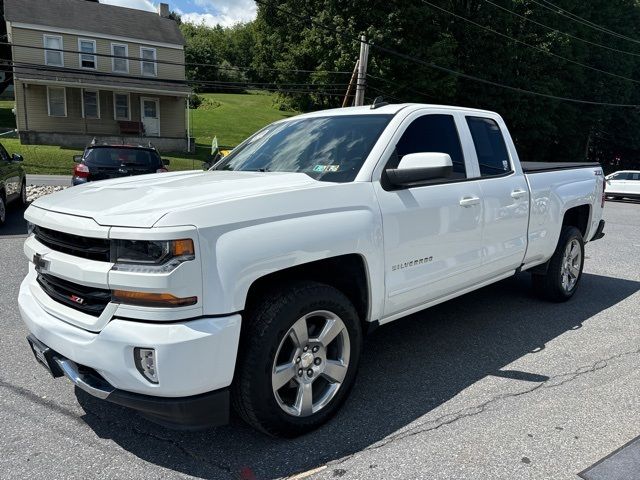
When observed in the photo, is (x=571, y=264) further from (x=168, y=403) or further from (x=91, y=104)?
(x=91, y=104)

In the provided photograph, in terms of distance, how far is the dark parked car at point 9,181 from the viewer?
32.4ft

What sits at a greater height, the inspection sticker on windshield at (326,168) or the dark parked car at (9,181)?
the inspection sticker on windshield at (326,168)

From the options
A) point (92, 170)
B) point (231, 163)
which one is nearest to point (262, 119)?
point (92, 170)

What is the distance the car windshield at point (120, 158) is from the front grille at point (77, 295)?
829cm

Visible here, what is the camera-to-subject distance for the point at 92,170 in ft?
34.9

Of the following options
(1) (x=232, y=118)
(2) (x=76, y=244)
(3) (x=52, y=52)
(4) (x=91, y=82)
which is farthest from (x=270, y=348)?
(1) (x=232, y=118)

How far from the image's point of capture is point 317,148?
3971mm

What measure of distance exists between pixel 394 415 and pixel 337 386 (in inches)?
18.2

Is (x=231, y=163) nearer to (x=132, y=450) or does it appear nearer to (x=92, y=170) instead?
(x=132, y=450)

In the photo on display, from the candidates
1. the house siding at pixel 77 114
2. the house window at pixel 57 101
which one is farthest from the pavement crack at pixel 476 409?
the house window at pixel 57 101

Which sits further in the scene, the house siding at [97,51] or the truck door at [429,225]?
the house siding at [97,51]

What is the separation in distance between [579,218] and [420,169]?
378 cm

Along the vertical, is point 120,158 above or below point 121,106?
below

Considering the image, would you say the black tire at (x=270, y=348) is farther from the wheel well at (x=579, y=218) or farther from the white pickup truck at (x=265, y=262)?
the wheel well at (x=579, y=218)
